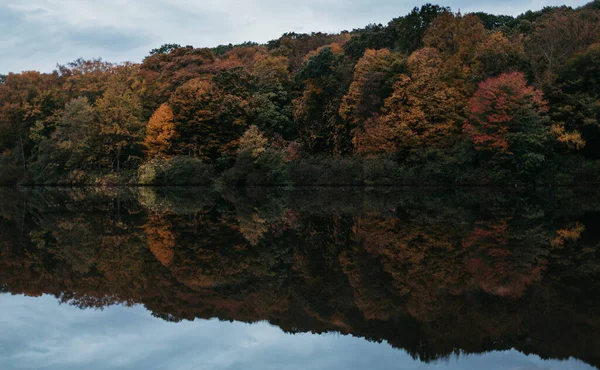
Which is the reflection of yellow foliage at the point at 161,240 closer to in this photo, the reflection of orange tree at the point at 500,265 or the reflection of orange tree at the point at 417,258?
the reflection of orange tree at the point at 417,258

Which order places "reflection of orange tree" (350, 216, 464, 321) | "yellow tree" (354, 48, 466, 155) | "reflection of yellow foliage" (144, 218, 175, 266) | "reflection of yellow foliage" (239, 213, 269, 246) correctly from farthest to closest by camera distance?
"yellow tree" (354, 48, 466, 155)
"reflection of yellow foliage" (239, 213, 269, 246)
"reflection of yellow foliage" (144, 218, 175, 266)
"reflection of orange tree" (350, 216, 464, 321)

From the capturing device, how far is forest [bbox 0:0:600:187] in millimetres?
33938

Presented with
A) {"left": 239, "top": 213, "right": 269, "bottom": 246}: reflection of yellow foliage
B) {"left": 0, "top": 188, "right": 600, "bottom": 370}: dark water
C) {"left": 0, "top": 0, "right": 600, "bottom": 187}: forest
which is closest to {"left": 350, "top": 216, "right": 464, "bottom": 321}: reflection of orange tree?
{"left": 0, "top": 188, "right": 600, "bottom": 370}: dark water

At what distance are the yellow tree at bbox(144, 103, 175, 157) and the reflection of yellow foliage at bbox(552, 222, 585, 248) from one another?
1624 inches

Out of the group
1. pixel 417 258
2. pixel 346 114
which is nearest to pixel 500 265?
pixel 417 258

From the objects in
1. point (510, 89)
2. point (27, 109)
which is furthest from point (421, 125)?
point (27, 109)

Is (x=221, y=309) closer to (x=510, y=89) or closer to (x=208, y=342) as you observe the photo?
(x=208, y=342)

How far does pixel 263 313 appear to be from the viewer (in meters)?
6.46

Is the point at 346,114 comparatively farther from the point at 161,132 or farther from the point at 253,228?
the point at 253,228

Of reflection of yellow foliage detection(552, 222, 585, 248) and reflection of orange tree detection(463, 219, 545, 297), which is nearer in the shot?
reflection of orange tree detection(463, 219, 545, 297)

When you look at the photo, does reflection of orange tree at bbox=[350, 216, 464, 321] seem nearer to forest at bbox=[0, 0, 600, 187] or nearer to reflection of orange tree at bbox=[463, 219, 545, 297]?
reflection of orange tree at bbox=[463, 219, 545, 297]

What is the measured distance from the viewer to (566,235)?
11.8 m

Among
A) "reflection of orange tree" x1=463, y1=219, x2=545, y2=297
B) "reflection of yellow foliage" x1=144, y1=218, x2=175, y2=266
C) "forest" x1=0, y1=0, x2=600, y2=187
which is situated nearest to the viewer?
"reflection of orange tree" x1=463, y1=219, x2=545, y2=297

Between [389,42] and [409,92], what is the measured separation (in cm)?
1823
